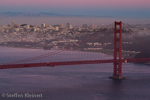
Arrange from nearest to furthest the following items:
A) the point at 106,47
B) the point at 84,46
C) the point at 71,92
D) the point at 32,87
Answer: the point at 71,92
the point at 32,87
the point at 106,47
the point at 84,46

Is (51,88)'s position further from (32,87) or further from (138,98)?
(138,98)

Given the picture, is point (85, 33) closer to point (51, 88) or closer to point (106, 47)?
point (106, 47)

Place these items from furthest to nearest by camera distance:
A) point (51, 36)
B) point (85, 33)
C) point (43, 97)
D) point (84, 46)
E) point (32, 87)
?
1. point (51, 36)
2. point (85, 33)
3. point (84, 46)
4. point (32, 87)
5. point (43, 97)

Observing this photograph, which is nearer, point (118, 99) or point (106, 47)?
point (118, 99)

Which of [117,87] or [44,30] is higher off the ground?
[44,30]

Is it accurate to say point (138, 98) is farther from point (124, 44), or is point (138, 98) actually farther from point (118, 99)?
point (124, 44)

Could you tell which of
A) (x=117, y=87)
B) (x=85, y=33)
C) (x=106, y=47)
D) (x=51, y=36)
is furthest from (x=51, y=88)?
(x=51, y=36)

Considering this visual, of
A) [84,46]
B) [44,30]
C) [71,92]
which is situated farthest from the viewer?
[44,30]

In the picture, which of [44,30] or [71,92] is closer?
[71,92]

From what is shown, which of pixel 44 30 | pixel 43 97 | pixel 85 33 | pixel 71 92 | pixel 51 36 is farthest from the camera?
→ pixel 44 30
